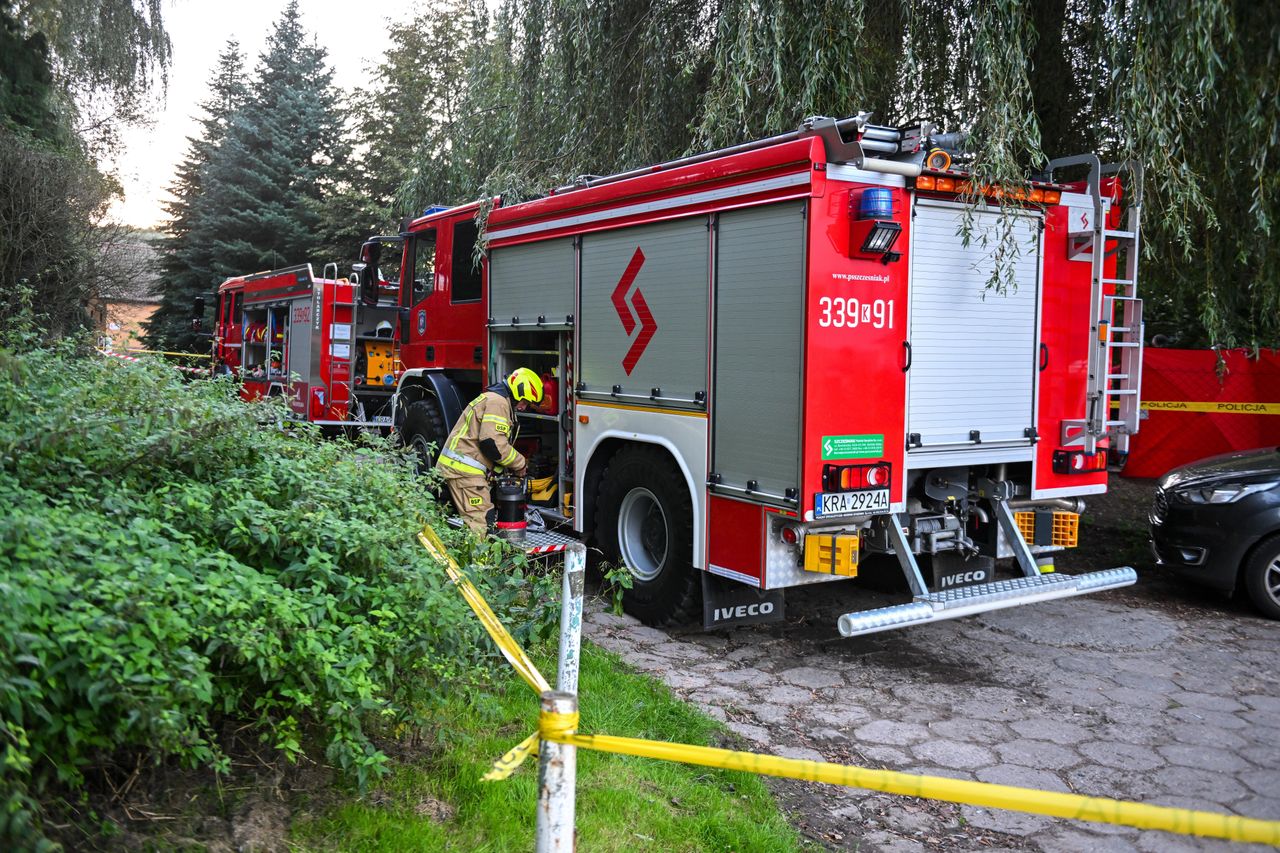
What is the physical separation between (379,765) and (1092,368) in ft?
16.7

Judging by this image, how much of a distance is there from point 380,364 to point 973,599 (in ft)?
32.6

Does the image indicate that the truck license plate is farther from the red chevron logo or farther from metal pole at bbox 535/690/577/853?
metal pole at bbox 535/690/577/853

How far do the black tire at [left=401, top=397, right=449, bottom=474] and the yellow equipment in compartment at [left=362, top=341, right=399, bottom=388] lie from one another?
14.5ft

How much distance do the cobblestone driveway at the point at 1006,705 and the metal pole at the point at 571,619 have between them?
124 centimetres

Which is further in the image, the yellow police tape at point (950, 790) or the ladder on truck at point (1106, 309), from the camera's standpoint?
the ladder on truck at point (1106, 309)

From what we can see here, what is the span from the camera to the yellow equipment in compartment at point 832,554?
532 centimetres

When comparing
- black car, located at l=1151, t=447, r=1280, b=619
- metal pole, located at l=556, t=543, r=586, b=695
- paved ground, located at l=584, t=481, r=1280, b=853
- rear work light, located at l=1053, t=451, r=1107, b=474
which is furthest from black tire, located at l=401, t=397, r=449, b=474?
black car, located at l=1151, t=447, r=1280, b=619

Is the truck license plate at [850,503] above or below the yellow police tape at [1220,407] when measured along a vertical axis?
below

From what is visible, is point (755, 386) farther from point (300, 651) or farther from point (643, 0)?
point (643, 0)

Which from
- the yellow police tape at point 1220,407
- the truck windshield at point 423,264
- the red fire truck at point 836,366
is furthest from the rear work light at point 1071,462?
the yellow police tape at point 1220,407

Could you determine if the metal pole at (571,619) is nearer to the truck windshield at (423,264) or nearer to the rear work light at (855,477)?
the rear work light at (855,477)

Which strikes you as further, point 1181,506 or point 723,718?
point 1181,506

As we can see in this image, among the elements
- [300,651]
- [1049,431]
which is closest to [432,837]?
[300,651]

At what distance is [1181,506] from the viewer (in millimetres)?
7105
